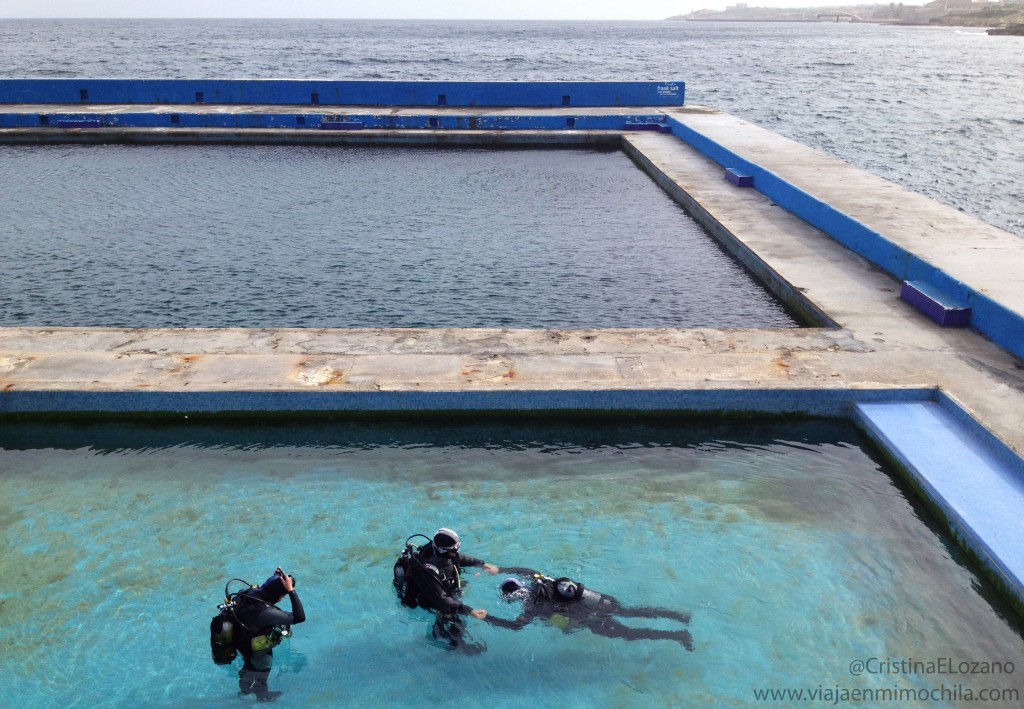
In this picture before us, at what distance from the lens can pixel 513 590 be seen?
701 centimetres

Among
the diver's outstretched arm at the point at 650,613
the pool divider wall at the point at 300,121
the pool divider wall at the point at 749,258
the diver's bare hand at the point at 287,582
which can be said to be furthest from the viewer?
the pool divider wall at the point at 300,121

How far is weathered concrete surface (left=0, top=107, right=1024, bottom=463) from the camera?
10.2 m

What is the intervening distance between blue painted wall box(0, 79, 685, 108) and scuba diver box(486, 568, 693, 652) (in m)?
27.8

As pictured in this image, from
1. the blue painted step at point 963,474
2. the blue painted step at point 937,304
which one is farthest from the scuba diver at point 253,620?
the blue painted step at point 937,304

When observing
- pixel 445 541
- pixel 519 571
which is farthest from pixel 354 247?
pixel 445 541

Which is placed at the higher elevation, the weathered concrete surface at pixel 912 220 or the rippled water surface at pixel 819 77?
the weathered concrete surface at pixel 912 220

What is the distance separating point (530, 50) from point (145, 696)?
125m

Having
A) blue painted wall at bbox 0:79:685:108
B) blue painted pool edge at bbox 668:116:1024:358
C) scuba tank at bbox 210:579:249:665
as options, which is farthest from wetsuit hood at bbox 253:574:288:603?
blue painted wall at bbox 0:79:685:108

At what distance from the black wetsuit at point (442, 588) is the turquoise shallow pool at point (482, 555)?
0.17 metres

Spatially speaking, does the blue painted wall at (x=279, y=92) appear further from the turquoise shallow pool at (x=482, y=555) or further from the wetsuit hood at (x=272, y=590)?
the wetsuit hood at (x=272, y=590)

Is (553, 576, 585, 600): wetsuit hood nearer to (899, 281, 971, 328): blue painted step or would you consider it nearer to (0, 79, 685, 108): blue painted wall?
(899, 281, 971, 328): blue painted step

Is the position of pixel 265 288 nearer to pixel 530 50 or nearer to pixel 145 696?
pixel 145 696

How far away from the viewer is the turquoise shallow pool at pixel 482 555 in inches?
260

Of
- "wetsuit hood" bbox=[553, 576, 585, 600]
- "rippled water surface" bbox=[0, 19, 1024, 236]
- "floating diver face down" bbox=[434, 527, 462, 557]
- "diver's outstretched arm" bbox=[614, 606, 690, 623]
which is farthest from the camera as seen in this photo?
"rippled water surface" bbox=[0, 19, 1024, 236]
